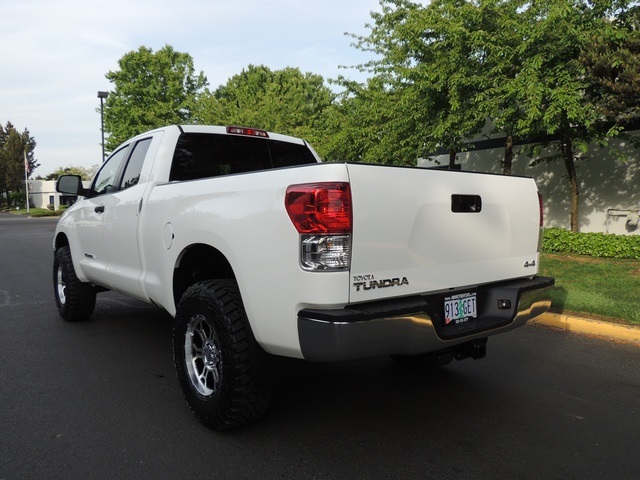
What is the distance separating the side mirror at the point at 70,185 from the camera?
5.30 m

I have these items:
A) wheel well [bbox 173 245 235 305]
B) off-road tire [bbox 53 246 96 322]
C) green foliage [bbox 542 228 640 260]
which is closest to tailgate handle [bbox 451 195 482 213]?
wheel well [bbox 173 245 235 305]

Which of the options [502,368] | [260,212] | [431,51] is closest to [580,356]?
[502,368]

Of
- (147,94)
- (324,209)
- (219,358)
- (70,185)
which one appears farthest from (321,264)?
(147,94)

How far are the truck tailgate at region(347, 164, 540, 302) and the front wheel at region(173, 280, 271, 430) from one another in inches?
30.7

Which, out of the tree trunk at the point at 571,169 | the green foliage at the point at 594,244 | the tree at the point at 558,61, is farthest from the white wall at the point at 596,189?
the tree at the point at 558,61

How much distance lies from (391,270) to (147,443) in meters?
1.73

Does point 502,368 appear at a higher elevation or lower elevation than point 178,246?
lower

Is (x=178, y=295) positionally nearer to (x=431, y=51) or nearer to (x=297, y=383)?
(x=297, y=383)

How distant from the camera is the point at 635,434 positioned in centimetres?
303

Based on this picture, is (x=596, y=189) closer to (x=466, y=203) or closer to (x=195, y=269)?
(x=466, y=203)

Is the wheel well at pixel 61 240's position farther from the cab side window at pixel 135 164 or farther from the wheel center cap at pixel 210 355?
the wheel center cap at pixel 210 355

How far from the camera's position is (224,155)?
4.38 metres

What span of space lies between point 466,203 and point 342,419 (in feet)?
5.16

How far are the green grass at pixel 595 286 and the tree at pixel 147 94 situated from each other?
30.3m
